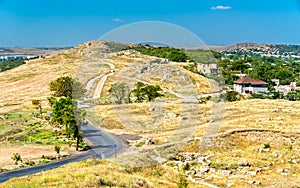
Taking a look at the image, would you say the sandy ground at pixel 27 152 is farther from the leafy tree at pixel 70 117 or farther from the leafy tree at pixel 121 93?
the leafy tree at pixel 121 93

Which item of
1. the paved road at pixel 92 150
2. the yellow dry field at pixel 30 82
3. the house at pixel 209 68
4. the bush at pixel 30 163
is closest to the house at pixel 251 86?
the house at pixel 209 68

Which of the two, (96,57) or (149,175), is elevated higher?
(96,57)

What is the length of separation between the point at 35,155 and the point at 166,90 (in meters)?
29.9

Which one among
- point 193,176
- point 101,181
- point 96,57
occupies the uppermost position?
point 96,57

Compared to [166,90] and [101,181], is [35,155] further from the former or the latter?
[166,90]

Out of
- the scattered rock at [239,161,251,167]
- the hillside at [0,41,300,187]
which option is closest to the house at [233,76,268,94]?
the hillside at [0,41,300,187]

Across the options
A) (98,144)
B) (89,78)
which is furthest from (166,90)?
(98,144)

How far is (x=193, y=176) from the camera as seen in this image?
74.7 feet

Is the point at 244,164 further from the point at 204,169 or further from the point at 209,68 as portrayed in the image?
the point at 209,68

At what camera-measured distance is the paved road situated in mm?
24052

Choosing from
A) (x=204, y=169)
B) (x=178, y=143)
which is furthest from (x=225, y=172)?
(x=178, y=143)

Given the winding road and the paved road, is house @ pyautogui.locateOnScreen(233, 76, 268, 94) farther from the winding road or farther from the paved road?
the paved road

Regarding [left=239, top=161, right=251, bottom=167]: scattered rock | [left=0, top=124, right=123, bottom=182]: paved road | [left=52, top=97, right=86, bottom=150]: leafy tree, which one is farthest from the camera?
[left=52, top=97, right=86, bottom=150]: leafy tree

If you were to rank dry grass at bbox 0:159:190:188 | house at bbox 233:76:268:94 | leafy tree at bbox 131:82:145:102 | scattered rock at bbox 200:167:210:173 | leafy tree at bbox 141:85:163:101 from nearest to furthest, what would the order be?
1. dry grass at bbox 0:159:190:188
2. scattered rock at bbox 200:167:210:173
3. leafy tree at bbox 141:85:163:101
4. leafy tree at bbox 131:82:145:102
5. house at bbox 233:76:268:94
